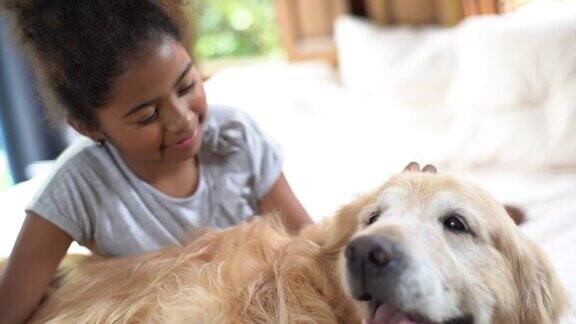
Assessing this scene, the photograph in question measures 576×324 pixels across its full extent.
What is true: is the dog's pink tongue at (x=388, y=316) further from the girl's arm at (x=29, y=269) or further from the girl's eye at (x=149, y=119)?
the girl's arm at (x=29, y=269)

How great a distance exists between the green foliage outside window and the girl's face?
7.94 ft

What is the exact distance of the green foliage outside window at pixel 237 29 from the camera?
3.70 m

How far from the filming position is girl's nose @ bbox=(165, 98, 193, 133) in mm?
1232

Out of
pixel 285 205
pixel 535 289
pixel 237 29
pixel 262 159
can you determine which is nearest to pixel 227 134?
pixel 262 159

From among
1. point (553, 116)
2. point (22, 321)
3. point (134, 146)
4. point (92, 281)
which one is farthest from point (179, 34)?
point (553, 116)

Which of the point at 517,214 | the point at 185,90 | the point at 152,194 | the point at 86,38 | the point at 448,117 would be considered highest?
the point at 86,38

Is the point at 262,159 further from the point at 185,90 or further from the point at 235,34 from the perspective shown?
the point at 235,34

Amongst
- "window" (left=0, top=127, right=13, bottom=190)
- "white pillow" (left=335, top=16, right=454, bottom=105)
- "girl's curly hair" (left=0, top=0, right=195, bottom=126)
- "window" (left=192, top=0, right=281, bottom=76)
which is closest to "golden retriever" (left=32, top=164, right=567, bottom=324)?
"girl's curly hair" (left=0, top=0, right=195, bottom=126)

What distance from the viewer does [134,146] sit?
4.20 feet

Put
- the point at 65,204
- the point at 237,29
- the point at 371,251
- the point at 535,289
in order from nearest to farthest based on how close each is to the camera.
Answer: the point at 371,251, the point at 535,289, the point at 65,204, the point at 237,29

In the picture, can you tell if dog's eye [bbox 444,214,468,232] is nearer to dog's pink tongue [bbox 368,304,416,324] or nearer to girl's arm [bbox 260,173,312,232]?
dog's pink tongue [bbox 368,304,416,324]

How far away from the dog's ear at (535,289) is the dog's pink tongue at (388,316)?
206 mm

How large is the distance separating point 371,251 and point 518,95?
46.3 inches

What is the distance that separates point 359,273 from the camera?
0.96 m
